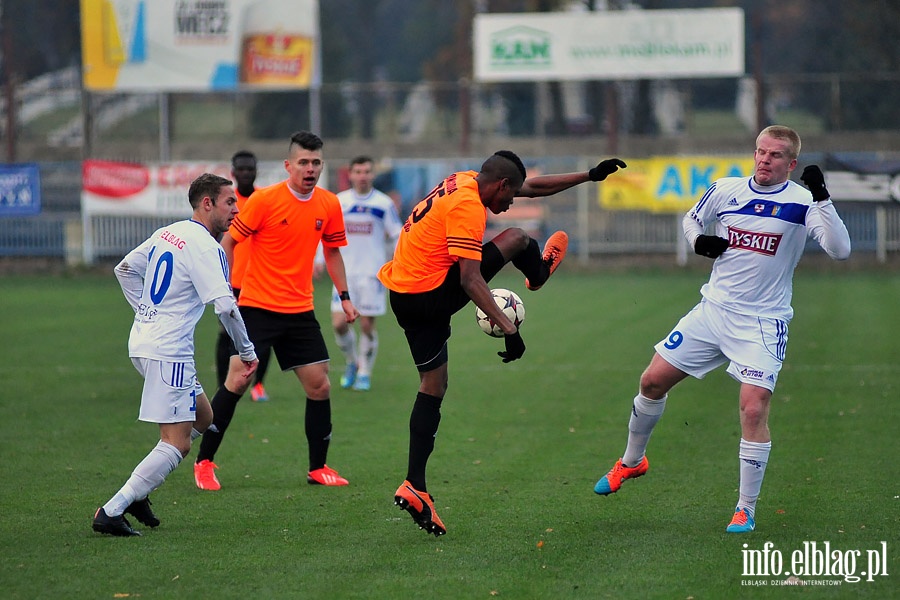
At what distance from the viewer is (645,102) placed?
3419 centimetres

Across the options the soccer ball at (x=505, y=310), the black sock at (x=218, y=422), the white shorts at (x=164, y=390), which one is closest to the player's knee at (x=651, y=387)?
the soccer ball at (x=505, y=310)

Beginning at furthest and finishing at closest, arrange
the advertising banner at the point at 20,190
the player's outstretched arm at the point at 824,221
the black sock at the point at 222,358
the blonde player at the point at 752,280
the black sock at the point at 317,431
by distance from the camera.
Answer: the advertising banner at the point at 20,190, the black sock at the point at 222,358, the black sock at the point at 317,431, the blonde player at the point at 752,280, the player's outstretched arm at the point at 824,221

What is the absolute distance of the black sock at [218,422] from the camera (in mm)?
7891

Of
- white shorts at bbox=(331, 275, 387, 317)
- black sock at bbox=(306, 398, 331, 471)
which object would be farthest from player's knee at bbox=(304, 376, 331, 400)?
white shorts at bbox=(331, 275, 387, 317)

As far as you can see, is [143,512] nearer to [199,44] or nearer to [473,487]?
[473,487]

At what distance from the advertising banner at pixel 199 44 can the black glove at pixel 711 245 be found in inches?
1012

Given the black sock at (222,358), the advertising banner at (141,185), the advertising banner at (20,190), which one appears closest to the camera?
the black sock at (222,358)

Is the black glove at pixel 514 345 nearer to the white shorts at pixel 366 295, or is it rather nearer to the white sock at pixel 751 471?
the white sock at pixel 751 471

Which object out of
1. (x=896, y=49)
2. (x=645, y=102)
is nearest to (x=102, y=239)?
(x=645, y=102)

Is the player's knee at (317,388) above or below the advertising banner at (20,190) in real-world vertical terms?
below

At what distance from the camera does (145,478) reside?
6383 mm

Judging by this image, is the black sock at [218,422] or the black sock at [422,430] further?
the black sock at [218,422]

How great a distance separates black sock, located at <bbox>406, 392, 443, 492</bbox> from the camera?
6508mm

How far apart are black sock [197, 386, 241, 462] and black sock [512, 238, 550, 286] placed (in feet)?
7.75
